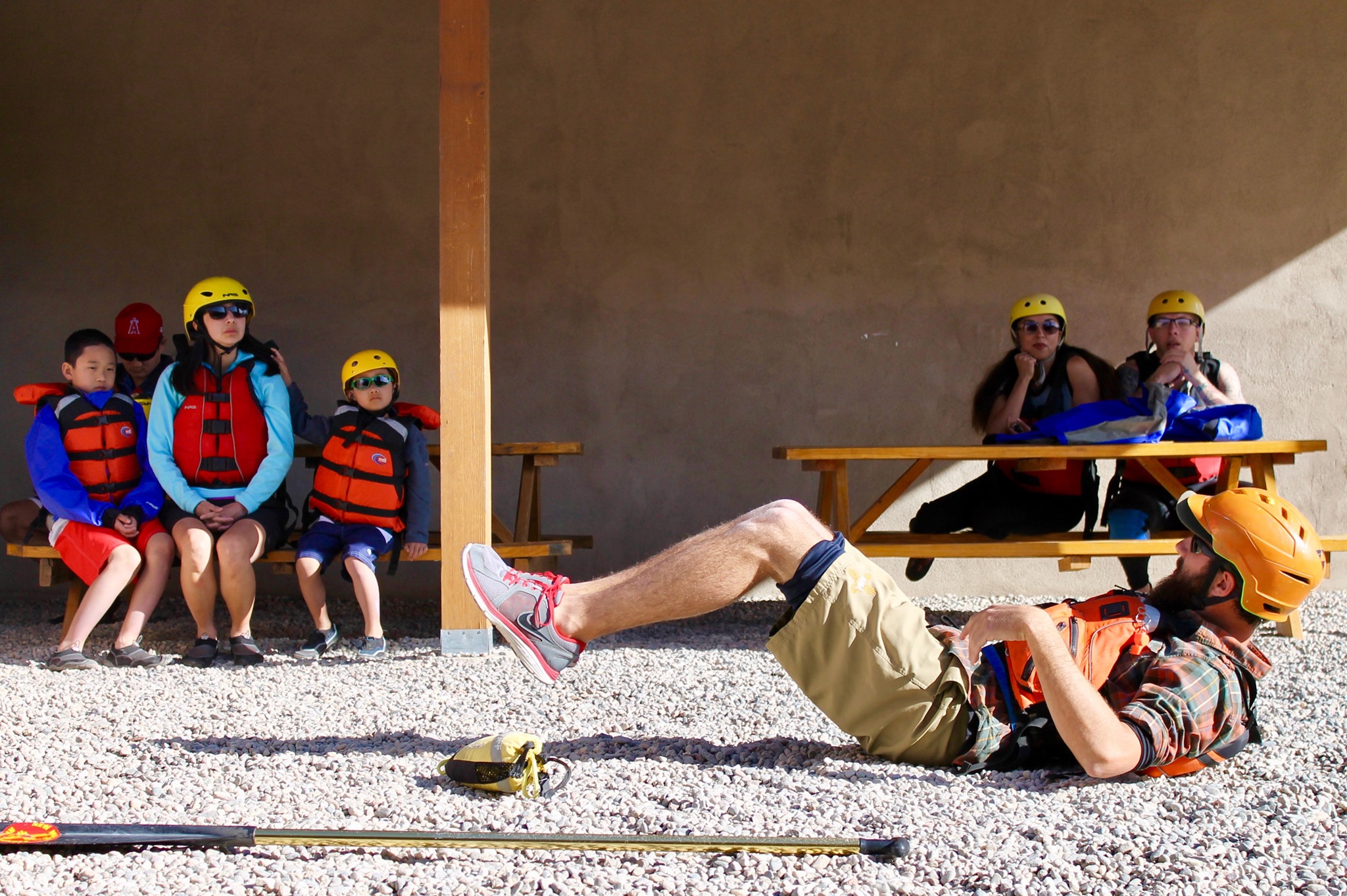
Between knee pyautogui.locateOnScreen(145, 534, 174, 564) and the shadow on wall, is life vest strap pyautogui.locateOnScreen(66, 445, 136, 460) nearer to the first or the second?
knee pyautogui.locateOnScreen(145, 534, 174, 564)

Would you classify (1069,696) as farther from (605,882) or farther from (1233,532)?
(605,882)

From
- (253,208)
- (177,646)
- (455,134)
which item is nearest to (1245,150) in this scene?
(455,134)

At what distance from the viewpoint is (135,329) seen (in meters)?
5.43

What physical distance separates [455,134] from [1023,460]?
108 inches

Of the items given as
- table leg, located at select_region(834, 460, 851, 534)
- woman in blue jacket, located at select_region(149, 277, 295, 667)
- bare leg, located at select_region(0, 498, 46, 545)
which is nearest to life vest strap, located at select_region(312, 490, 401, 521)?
woman in blue jacket, located at select_region(149, 277, 295, 667)

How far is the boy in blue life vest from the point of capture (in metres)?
4.63

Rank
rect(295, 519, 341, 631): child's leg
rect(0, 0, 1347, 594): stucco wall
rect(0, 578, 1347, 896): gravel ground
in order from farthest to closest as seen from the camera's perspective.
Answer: rect(0, 0, 1347, 594): stucco wall → rect(295, 519, 341, 631): child's leg → rect(0, 578, 1347, 896): gravel ground

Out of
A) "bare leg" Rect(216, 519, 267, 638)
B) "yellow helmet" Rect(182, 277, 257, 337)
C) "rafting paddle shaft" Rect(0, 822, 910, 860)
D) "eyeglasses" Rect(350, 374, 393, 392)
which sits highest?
"yellow helmet" Rect(182, 277, 257, 337)

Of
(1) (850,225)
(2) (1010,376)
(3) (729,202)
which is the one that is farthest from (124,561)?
(1) (850,225)

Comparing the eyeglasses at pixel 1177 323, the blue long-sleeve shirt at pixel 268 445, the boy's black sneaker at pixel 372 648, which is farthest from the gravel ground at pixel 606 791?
the eyeglasses at pixel 1177 323

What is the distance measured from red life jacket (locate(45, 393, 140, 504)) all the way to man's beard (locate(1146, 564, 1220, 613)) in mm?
3952

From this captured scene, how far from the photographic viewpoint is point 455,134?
438 cm

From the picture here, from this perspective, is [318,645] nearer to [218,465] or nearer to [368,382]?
[218,465]

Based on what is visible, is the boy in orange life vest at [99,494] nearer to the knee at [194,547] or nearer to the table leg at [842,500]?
the knee at [194,547]
